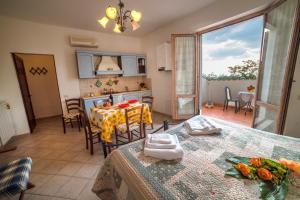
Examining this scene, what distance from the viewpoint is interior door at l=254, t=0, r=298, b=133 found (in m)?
1.96

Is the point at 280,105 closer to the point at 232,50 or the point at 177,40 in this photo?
the point at 177,40

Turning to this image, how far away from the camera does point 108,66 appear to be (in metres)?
4.31

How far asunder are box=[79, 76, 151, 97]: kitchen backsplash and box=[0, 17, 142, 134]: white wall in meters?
0.22

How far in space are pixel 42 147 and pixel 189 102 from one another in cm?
363

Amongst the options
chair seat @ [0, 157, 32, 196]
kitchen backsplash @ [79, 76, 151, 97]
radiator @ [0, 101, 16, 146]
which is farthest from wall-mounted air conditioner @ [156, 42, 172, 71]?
radiator @ [0, 101, 16, 146]

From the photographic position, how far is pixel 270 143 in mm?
1328

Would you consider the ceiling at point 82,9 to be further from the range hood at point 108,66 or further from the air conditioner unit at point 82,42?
the range hood at point 108,66

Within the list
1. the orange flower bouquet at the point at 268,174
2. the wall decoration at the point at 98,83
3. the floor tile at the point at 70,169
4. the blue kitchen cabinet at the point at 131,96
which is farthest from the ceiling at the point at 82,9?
the orange flower bouquet at the point at 268,174

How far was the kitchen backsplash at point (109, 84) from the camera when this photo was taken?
14.1ft

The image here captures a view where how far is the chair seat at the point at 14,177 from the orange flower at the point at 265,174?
6.60 ft

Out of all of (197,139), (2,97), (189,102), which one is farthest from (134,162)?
(2,97)

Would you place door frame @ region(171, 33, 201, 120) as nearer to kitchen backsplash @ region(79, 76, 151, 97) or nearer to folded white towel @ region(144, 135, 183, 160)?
kitchen backsplash @ region(79, 76, 151, 97)

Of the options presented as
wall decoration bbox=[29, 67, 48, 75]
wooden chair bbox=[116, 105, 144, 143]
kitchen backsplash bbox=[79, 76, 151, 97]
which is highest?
wall decoration bbox=[29, 67, 48, 75]

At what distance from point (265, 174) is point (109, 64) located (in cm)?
435
